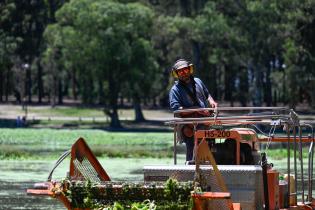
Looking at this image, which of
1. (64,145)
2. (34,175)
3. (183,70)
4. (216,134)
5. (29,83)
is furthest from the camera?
(29,83)

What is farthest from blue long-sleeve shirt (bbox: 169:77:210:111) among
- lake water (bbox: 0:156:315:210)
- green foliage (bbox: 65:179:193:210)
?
lake water (bbox: 0:156:315:210)

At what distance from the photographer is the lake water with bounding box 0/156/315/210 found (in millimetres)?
19062

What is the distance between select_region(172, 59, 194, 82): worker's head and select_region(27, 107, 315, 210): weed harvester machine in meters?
0.58

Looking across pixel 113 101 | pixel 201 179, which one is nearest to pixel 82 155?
pixel 201 179

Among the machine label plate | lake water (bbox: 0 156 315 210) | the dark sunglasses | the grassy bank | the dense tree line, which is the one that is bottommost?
the grassy bank

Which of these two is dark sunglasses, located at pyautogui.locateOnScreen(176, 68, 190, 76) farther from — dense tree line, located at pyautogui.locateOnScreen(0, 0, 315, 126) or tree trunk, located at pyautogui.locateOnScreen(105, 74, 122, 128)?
tree trunk, located at pyautogui.locateOnScreen(105, 74, 122, 128)

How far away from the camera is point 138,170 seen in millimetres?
29406

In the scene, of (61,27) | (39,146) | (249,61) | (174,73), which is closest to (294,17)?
(249,61)

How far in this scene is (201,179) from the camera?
34.2ft

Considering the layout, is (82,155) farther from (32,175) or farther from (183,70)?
(32,175)

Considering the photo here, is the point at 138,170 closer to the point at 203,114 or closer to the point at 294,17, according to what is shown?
the point at 203,114

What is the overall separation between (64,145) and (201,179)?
36965 mm

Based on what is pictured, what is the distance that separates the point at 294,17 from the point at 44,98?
136 ft

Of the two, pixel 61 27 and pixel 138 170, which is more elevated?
pixel 61 27
